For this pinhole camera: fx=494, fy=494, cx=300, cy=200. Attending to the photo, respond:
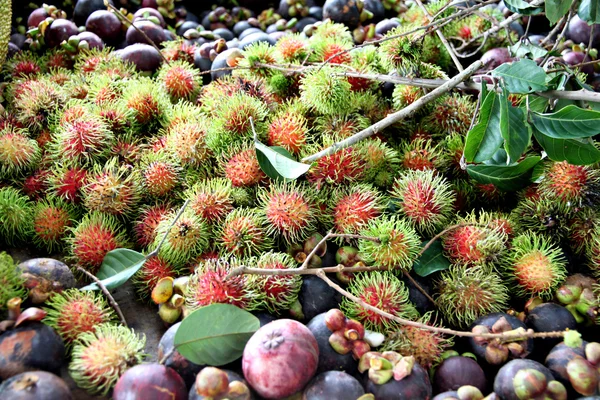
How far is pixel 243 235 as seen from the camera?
4.04 ft

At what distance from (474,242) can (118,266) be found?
874 mm

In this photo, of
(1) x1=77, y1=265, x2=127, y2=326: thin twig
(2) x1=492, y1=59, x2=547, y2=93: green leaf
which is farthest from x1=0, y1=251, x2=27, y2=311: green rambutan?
(2) x1=492, y1=59, x2=547, y2=93: green leaf

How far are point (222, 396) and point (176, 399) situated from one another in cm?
9

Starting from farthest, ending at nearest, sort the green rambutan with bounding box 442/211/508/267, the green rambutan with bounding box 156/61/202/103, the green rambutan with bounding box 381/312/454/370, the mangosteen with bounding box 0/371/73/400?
the green rambutan with bounding box 156/61/202/103, the green rambutan with bounding box 442/211/508/267, the green rambutan with bounding box 381/312/454/370, the mangosteen with bounding box 0/371/73/400

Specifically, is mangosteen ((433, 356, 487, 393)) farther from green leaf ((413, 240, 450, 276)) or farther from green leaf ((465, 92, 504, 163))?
green leaf ((465, 92, 504, 163))

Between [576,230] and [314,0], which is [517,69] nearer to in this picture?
[576,230]

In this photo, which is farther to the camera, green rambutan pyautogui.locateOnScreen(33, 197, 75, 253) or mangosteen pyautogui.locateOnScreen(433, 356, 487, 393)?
green rambutan pyautogui.locateOnScreen(33, 197, 75, 253)

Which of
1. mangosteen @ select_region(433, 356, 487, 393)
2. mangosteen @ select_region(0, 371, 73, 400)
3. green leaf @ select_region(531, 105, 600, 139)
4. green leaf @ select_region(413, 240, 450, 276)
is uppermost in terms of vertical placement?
green leaf @ select_region(531, 105, 600, 139)

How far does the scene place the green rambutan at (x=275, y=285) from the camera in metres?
1.15

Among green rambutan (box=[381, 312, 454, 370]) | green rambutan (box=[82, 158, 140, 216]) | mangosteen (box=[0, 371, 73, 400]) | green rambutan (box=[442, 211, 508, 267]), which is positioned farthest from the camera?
green rambutan (box=[82, 158, 140, 216])

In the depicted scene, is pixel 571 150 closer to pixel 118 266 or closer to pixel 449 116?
pixel 449 116

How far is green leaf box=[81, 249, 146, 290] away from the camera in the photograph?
1177 mm

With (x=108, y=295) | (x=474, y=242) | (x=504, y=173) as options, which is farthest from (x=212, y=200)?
(x=504, y=173)

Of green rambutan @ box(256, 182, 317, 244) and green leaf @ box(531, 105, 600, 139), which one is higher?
green leaf @ box(531, 105, 600, 139)
